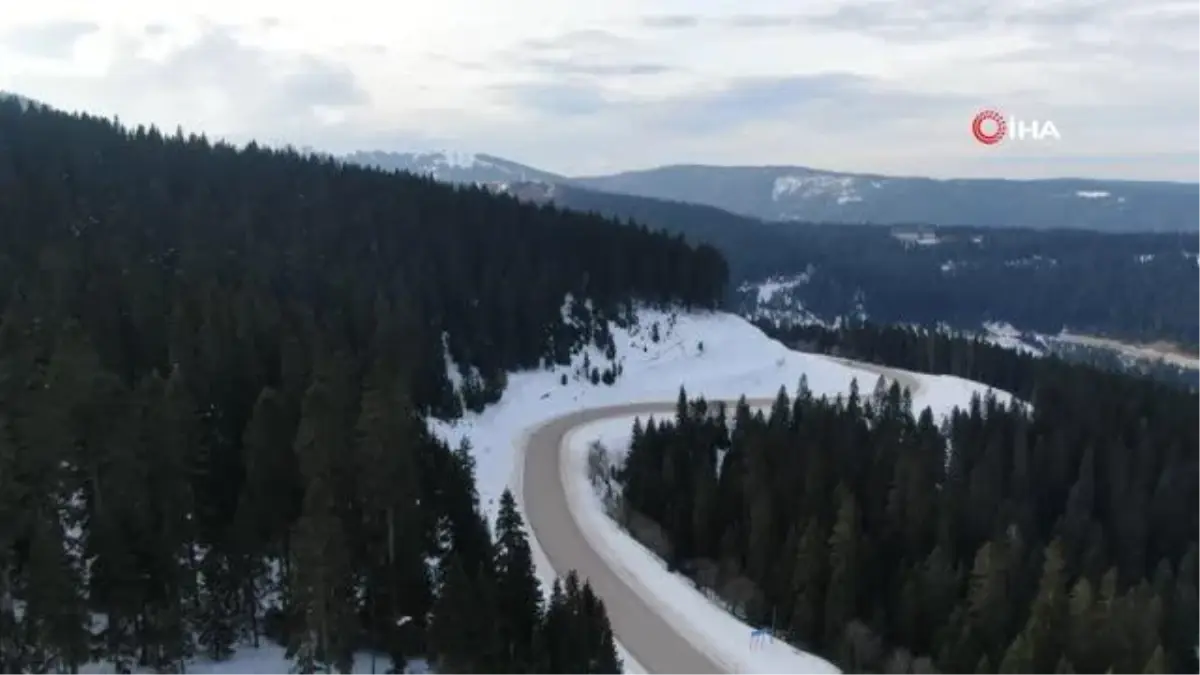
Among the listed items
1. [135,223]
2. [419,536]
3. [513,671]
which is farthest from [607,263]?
[513,671]

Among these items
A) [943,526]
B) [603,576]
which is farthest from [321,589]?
[943,526]

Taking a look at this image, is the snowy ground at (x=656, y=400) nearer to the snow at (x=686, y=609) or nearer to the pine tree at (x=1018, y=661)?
the snow at (x=686, y=609)

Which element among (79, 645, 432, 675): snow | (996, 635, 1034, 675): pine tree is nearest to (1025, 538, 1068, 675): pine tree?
(996, 635, 1034, 675): pine tree

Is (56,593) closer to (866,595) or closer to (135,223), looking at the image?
(866,595)

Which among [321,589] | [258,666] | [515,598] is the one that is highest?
[321,589]

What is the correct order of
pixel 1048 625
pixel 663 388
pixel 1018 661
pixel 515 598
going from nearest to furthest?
pixel 515 598
pixel 1018 661
pixel 1048 625
pixel 663 388

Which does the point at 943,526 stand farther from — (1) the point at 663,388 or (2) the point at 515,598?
(1) the point at 663,388

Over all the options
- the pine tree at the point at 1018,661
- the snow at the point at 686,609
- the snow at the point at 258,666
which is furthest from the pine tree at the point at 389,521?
the pine tree at the point at 1018,661
